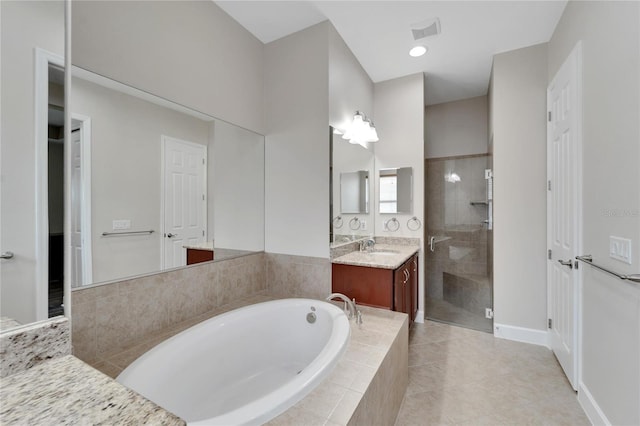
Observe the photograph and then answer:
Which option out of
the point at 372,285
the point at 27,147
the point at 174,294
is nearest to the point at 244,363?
the point at 174,294

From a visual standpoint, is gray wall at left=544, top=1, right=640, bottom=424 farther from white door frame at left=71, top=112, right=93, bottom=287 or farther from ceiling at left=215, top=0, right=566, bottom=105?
white door frame at left=71, top=112, right=93, bottom=287

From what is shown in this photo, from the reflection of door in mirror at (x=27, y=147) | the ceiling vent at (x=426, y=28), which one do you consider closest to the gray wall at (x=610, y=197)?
the ceiling vent at (x=426, y=28)

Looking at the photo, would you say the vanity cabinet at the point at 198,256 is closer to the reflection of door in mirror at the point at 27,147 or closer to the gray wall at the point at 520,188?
the reflection of door in mirror at the point at 27,147

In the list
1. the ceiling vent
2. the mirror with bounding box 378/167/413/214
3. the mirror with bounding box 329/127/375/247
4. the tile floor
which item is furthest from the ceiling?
the tile floor

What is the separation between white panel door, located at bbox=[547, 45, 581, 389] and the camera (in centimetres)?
178

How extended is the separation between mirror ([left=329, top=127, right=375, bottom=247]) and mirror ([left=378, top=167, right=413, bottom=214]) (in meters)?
0.14

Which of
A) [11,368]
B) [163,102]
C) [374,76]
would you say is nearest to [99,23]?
[163,102]

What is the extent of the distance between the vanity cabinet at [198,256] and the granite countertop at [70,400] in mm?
1185

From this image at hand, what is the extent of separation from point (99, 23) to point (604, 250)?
115 inches

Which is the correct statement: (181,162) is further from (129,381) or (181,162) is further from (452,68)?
(452,68)

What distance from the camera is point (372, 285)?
2.15 meters

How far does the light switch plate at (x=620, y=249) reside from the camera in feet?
4.05

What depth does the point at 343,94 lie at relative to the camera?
8.09 ft

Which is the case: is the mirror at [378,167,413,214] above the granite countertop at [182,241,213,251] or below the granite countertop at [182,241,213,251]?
above
